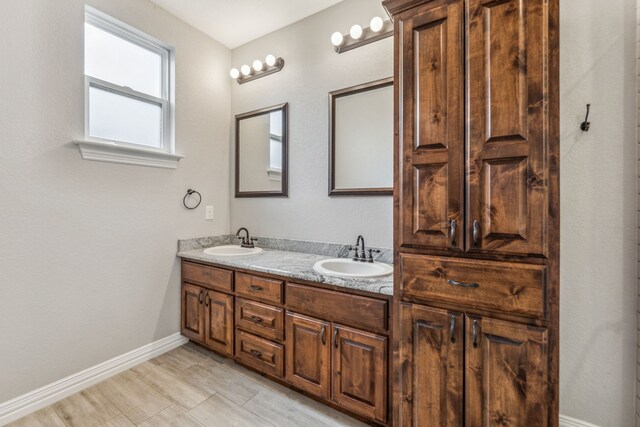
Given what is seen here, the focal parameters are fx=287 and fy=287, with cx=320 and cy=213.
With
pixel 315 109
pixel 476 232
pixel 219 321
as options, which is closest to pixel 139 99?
pixel 315 109

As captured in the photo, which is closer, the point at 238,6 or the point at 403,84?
the point at 403,84

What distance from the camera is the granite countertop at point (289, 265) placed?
151 cm

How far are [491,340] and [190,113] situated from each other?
A: 2703mm

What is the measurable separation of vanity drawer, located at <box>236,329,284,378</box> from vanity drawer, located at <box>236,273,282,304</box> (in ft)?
0.93

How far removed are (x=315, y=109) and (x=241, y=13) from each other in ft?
3.28

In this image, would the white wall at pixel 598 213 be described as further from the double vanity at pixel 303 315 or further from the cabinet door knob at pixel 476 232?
the double vanity at pixel 303 315

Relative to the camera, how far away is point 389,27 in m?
1.98

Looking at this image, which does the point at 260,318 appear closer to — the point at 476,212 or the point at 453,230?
the point at 453,230

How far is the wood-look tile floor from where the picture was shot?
1633 mm

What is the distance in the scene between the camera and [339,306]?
160 centimetres

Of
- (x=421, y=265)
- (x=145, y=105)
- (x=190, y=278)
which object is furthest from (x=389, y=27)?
(x=190, y=278)

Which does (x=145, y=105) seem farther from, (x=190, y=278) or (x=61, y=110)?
(x=190, y=278)

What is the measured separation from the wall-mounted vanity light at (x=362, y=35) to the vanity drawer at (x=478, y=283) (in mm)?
1606

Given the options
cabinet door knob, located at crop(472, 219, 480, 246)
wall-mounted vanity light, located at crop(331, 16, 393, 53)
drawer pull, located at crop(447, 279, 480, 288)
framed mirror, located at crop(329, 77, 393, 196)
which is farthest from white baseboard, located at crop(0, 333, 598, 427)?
wall-mounted vanity light, located at crop(331, 16, 393, 53)
